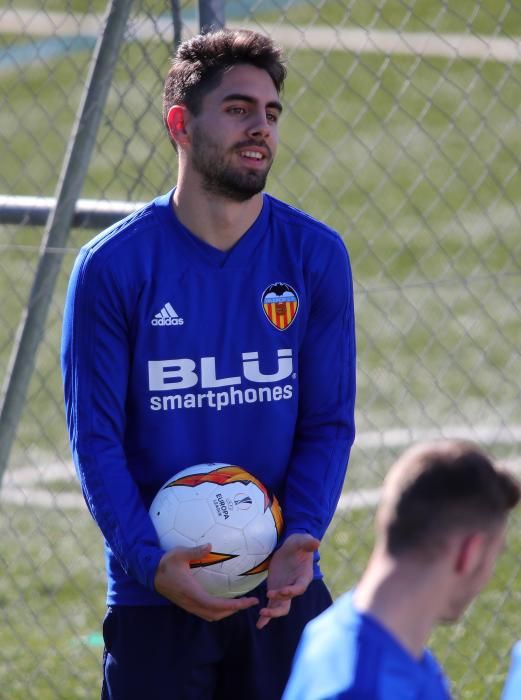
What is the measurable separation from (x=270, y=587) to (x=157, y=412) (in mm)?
522

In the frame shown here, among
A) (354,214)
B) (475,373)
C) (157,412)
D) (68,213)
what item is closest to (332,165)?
(354,214)

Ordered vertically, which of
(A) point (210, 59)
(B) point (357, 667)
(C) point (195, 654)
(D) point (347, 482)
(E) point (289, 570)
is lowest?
(D) point (347, 482)

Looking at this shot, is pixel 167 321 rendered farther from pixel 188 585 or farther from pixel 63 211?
pixel 63 211

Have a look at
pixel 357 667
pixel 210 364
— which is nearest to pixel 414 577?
pixel 357 667

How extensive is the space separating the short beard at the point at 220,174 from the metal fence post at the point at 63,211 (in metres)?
0.78

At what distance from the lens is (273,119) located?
364cm

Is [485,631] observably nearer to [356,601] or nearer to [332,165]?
[356,601]

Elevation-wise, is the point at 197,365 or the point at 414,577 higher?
the point at 414,577

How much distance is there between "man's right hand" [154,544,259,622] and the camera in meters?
3.33

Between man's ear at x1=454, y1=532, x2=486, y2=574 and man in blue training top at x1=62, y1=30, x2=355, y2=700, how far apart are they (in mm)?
951

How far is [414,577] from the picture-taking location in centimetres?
252

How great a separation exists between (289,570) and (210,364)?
1.81ft

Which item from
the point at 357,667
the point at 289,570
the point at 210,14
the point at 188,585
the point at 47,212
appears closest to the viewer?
the point at 357,667

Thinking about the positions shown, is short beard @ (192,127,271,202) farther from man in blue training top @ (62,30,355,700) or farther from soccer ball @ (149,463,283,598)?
soccer ball @ (149,463,283,598)
